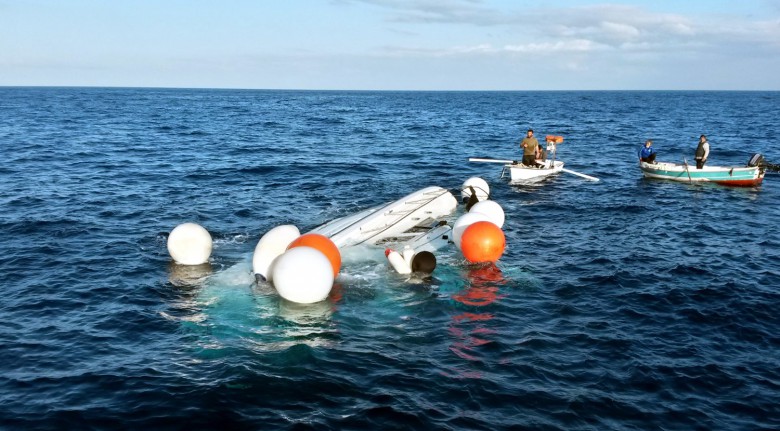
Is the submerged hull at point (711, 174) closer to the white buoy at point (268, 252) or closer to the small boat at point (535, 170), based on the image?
the small boat at point (535, 170)

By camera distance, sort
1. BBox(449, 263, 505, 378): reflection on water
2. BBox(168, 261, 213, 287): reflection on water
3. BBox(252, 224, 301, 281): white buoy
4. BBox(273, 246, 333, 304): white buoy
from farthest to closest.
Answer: BBox(168, 261, 213, 287): reflection on water → BBox(252, 224, 301, 281): white buoy → BBox(273, 246, 333, 304): white buoy → BBox(449, 263, 505, 378): reflection on water

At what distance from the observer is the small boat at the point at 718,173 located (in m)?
34.5

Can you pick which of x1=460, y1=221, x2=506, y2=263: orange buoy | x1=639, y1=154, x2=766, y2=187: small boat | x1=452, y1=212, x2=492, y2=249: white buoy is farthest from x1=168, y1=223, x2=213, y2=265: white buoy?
x1=639, y1=154, x2=766, y2=187: small boat

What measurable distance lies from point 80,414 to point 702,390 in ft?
40.8

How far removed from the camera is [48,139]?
55.9m

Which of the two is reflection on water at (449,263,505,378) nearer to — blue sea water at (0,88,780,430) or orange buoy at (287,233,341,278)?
blue sea water at (0,88,780,430)

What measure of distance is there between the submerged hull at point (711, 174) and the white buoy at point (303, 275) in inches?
1097

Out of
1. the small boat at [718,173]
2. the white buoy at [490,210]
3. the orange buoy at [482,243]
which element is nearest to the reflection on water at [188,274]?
the orange buoy at [482,243]

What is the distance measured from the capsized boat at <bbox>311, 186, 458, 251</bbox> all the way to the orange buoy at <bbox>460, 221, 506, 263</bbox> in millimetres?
2134

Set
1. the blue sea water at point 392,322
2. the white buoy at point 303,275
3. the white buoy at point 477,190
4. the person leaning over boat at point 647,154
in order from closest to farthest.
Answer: the blue sea water at point 392,322 < the white buoy at point 303,275 < the white buoy at point 477,190 < the person leaning over boat at point 647,154

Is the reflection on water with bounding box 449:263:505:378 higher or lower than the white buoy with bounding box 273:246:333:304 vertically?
lower

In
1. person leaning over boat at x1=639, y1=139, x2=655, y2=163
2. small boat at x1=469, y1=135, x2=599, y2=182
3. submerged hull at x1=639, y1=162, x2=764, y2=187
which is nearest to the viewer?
submerged hull at x1=639, y1=162, x2=764, y2=187

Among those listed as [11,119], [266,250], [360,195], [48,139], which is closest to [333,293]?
[266,250]

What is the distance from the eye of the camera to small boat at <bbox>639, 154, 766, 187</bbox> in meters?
34.5
